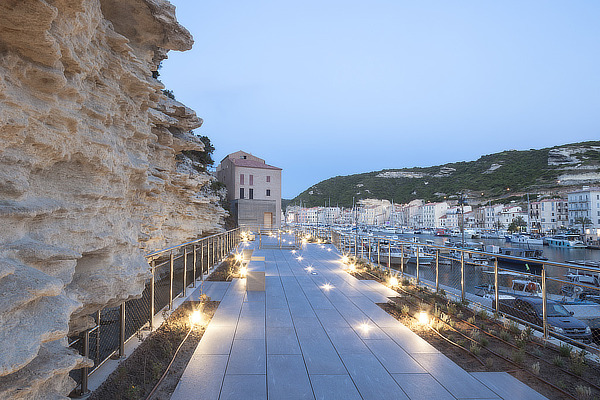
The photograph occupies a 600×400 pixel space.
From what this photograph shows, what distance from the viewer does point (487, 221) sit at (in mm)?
82500

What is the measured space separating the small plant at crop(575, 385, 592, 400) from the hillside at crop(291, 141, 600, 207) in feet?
304

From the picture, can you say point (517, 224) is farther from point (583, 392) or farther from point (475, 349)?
point (583, 392)

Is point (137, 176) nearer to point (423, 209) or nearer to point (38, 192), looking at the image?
point (38, 192)

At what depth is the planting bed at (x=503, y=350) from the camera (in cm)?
363

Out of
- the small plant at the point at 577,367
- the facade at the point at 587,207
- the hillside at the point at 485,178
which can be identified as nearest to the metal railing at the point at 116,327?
the small plant at the point at 577,367

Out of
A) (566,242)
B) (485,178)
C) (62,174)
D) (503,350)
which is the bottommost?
(566,242)

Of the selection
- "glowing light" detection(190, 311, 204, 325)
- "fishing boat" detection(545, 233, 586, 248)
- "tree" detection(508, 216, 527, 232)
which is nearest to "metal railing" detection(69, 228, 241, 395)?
"glowing light" detection(190, 311, 204, 325)

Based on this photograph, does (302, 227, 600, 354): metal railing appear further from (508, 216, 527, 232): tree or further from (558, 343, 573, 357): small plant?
Answer: (508, 216, 527, 232): tree

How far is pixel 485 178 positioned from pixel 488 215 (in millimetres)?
21395

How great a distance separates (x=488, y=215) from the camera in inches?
3233

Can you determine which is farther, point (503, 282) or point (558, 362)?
point (503, 282)

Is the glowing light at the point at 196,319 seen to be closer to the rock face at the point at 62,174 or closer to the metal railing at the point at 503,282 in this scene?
the rock face at the point at 62,174

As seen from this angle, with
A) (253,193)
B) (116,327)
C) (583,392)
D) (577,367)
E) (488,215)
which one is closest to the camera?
(583,392)

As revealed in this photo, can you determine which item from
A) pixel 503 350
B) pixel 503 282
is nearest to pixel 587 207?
pixel 503 282
